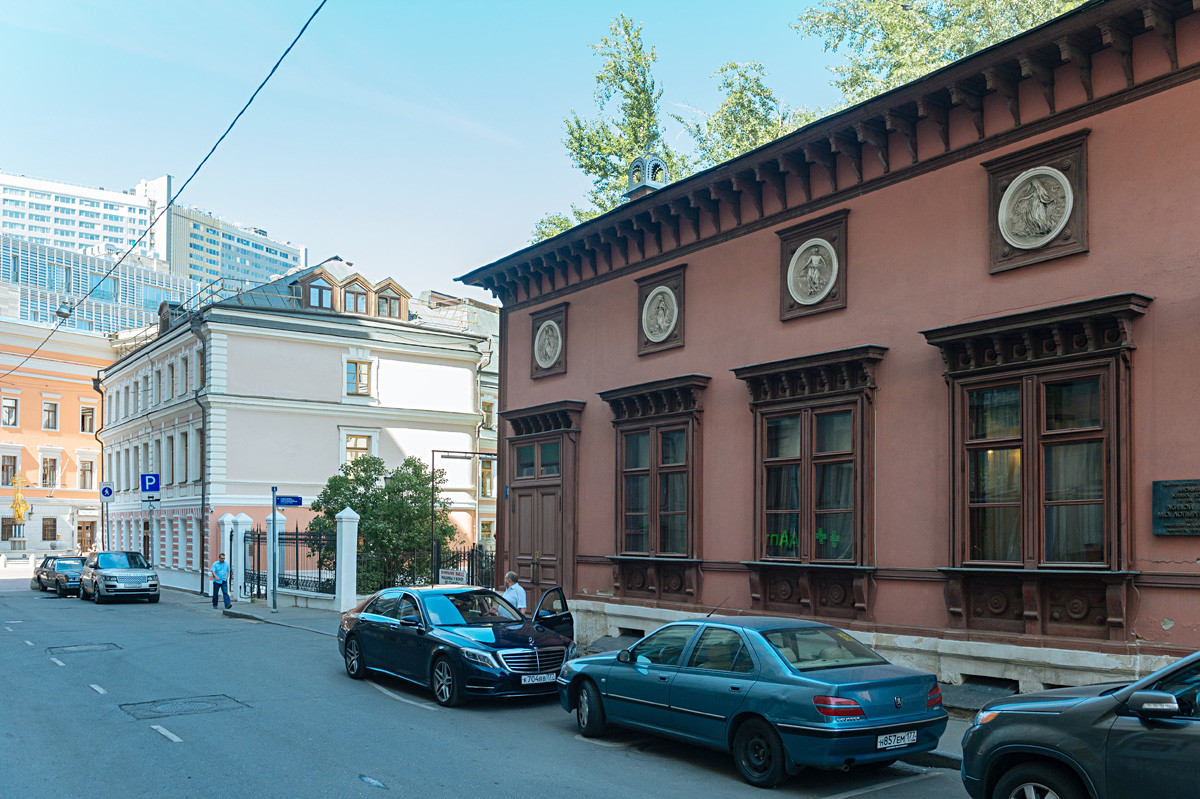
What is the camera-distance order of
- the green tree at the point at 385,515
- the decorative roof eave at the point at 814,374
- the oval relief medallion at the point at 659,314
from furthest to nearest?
the green tree at the point at 385,515, the oval relief medallion at the point at 659,314, the decorative roof eave at the point at 814,374

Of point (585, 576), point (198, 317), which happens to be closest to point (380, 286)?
point (198, 317)

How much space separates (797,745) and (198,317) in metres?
34.9

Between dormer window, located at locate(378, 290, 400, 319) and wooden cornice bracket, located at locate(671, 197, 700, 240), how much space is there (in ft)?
94.6

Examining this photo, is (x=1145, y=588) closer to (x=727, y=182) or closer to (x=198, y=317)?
(x=727, y=182)

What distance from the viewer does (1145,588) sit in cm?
1043

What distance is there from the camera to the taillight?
8430mm

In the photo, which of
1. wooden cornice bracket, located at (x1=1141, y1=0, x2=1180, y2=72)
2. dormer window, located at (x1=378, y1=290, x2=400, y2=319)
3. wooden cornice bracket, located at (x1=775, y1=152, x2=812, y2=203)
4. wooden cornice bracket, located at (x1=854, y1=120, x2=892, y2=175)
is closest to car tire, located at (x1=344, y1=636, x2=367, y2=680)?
wooden cornice bracket, located at (x1=775, y1=152, x2=812, y2=203)

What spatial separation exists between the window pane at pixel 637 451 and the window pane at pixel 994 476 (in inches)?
253

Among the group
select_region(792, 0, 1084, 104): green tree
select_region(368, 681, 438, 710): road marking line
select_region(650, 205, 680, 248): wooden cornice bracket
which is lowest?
select_region(368, 681, 438, 710): road marking line

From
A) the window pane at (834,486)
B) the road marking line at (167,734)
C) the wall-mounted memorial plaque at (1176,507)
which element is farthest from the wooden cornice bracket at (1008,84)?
the road marking line at (167,734)

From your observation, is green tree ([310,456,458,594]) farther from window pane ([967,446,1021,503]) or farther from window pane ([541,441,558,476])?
window pane ([967,446,1021,503])

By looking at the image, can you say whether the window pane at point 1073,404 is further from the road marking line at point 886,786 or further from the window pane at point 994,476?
the road marking line at point 886,786

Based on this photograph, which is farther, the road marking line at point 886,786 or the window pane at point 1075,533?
the window pane at point 1075,533

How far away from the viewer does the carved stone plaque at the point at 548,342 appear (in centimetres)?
2006
